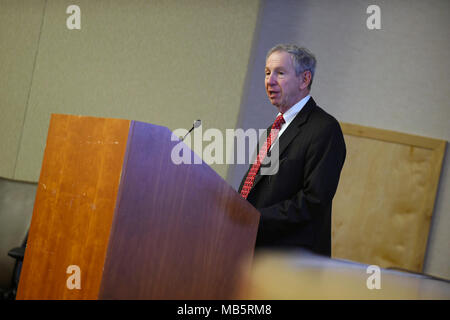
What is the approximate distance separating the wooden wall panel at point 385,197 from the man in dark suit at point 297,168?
216 centimetres

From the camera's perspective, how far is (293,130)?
2.05 meters

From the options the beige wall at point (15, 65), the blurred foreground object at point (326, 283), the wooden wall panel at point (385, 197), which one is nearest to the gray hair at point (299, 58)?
the blurred foreground object at point (326, 283)

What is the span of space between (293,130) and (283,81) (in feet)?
0.74

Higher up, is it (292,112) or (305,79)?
(305,79)

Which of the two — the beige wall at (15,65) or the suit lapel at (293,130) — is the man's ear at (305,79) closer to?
the suit lapel at (293,130)

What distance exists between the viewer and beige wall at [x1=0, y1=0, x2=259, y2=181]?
3652 millimetres

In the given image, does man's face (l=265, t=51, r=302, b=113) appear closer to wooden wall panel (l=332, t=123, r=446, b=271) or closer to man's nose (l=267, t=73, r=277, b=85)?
man's nose (l=267, t=73, r=277, b=85)

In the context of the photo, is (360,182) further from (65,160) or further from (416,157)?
(65,160)

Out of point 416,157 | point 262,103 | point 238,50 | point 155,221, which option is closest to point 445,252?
point 416,157

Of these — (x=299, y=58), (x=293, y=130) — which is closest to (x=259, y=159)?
(x=293, y=130)

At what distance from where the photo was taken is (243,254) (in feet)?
5.00

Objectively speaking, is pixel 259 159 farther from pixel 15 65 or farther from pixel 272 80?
pixel 15 65

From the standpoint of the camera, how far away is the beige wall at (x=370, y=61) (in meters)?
4.20

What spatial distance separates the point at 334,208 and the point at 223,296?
286 cm
